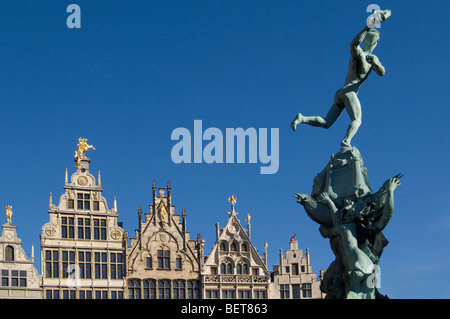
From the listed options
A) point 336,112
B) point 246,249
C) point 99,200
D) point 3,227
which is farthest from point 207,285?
point 336,112

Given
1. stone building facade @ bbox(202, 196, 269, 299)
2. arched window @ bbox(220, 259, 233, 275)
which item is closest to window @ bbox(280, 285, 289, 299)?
stone building facade @ bbox(202, 196, 269, 299)

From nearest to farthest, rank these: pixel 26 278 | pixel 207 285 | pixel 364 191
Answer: pixel 364 191
pixel 26 278
pixel 207 285

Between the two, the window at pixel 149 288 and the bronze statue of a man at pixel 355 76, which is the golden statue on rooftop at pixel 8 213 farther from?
the bronze statue of a man at pixel 355 76

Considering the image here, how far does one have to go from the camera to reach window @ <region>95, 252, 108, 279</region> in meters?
57.3

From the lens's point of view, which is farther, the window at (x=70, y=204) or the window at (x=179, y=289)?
the window at (x=179, y=289)

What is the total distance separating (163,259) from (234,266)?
490 centimetres

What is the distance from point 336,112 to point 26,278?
33491 mm

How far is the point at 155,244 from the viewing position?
193ft

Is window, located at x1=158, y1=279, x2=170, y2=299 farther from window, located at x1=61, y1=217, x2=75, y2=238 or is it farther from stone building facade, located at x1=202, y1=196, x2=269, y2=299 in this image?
window, located at x1=61, y1=217, x2=75, y2=238

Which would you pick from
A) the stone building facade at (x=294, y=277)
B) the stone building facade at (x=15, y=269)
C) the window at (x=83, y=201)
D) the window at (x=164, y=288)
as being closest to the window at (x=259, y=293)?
the stone building facade at (x=294, y=277)

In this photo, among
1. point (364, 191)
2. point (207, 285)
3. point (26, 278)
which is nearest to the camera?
point (364, 191)

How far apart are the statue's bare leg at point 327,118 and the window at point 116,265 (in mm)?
33436

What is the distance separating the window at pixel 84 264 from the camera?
5688 cm
